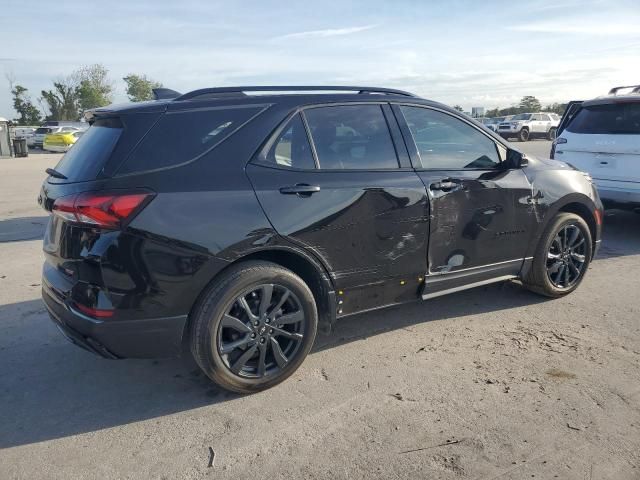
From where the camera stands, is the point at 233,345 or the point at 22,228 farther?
the point at 22,228

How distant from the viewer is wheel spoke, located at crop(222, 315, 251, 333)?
321 cm

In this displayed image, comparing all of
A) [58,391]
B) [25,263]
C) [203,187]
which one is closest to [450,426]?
[203,187]

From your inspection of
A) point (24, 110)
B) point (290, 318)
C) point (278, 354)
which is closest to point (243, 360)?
point (278, 354)

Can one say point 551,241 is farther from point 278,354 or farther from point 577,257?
point 278,354

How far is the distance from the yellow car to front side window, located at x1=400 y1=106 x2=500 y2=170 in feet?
95.2

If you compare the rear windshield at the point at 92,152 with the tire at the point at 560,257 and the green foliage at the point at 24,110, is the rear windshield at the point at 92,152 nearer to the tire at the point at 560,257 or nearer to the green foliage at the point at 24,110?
the tire at the point at 560,257

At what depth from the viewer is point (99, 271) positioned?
2.94 metres

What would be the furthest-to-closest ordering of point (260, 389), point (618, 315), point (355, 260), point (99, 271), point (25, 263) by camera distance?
1. point (25, 263)
2. point (618, 315)
3. point (355, 260)
4. point (260, 389)
5. point (99, 271)

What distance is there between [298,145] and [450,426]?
1.92m

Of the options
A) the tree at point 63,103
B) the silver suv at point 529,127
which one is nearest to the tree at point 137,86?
the tree at point 63,103

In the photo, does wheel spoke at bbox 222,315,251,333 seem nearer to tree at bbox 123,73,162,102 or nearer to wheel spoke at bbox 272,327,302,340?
wheel spoke at bbox 272,327,302,340

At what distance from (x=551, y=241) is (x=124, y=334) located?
3.63 metres

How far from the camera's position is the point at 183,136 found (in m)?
3.20

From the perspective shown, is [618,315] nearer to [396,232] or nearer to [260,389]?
[396,232]
